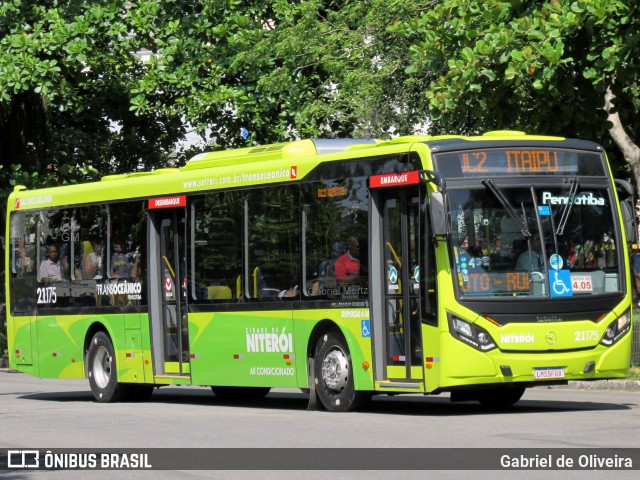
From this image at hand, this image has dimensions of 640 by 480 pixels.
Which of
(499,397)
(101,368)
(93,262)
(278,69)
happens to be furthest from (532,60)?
(278,69)

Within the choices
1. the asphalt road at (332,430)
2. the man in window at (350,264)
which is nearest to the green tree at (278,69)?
the asphalt road at (332,430)

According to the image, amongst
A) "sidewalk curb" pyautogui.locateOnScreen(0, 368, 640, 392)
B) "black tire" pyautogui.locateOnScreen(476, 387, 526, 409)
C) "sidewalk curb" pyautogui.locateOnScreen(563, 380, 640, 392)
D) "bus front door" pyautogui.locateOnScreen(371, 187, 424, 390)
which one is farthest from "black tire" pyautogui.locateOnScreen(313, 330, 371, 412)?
"sidewalk curb" pyautogui.locateOnScreen(563, 380, 640, 392)

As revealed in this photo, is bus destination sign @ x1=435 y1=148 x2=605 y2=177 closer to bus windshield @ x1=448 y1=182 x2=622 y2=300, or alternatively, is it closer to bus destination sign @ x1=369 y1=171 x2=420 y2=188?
bus windshield @ x1=448 y1=182 x2=622 y2=300

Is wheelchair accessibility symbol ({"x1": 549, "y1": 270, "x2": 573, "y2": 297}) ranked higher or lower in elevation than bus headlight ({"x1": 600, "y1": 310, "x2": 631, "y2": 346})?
higher

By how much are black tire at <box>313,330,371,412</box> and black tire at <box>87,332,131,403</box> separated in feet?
14.8

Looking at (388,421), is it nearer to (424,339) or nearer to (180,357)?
(424,339)

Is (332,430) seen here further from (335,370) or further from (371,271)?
(335,370)

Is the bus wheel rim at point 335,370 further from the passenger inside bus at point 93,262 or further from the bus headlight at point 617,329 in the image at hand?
the passenger inside bus at point 93,262

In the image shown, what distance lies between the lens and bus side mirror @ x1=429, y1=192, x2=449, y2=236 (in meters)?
14.9

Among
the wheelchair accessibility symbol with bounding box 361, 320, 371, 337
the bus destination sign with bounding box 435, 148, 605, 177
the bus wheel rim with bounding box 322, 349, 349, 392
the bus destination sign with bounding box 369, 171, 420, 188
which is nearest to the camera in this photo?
the bus destination sign with bounding box 435, 148, 605, 177

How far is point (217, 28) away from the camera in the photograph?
28.6 meters

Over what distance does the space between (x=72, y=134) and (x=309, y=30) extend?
8793 mm

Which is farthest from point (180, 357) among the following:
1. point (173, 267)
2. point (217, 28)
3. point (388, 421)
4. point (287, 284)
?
point (217, 28)

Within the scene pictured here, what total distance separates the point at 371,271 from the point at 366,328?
2.00ft
